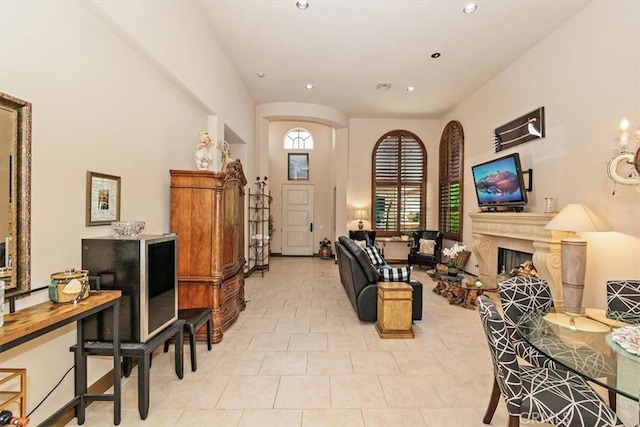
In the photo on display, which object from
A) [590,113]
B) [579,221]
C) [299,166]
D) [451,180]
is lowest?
[579,221]

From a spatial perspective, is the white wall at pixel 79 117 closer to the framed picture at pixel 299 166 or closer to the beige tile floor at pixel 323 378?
the beige tile floor at pixel 323 378

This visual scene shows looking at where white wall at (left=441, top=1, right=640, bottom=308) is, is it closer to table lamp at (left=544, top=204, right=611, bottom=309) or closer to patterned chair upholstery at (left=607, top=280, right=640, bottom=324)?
table lamp at (left=544, top=204, right=611, bottom=309)

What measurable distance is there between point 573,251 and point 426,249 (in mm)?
4017

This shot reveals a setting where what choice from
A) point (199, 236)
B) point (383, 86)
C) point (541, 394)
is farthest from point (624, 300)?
point (383, 86)

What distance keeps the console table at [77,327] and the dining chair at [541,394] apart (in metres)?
2.35

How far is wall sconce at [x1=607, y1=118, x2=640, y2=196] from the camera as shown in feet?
10.1

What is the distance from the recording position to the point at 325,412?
226cm

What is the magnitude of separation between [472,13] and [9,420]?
540 cm

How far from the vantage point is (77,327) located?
87.1 inches

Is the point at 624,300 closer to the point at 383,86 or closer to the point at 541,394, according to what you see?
the point at 541,394

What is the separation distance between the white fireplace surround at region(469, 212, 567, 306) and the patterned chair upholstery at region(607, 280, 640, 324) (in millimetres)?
1804

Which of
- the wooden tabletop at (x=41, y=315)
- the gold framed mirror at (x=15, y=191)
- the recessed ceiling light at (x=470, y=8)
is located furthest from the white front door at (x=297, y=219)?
the gold framed mirror at (x=15, y=191)

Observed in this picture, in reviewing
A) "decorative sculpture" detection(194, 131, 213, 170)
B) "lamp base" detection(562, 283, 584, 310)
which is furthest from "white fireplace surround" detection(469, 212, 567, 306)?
"decorative sculpture" detection(194, 131, 213, 170)

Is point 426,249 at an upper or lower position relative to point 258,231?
lower
